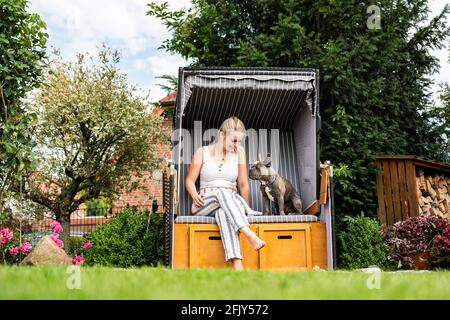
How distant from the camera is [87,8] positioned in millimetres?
8398

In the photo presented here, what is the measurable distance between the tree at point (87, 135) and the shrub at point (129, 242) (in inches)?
120

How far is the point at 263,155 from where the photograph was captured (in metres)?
7.17

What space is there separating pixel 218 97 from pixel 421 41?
5.27 metres

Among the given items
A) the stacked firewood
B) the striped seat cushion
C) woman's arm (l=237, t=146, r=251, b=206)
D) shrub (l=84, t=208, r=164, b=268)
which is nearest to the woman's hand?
the striped seat cushion

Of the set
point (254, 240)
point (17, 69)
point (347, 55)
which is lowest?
point (254, 240)

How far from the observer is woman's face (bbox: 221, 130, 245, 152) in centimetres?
617

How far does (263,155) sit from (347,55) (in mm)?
2448

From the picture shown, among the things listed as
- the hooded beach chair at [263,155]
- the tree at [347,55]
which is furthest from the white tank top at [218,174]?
the tree at [347,55]

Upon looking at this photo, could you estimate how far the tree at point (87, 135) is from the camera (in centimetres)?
984

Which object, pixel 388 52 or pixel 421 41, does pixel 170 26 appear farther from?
pixel 421 41

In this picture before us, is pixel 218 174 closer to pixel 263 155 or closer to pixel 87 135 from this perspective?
pixel 263 155

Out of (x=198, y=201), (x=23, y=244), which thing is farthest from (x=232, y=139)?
(x=23, y=244)

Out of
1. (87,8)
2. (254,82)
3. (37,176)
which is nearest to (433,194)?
(254,82)

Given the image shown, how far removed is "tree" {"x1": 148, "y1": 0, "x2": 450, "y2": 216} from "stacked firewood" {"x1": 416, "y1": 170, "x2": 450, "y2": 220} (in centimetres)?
70
